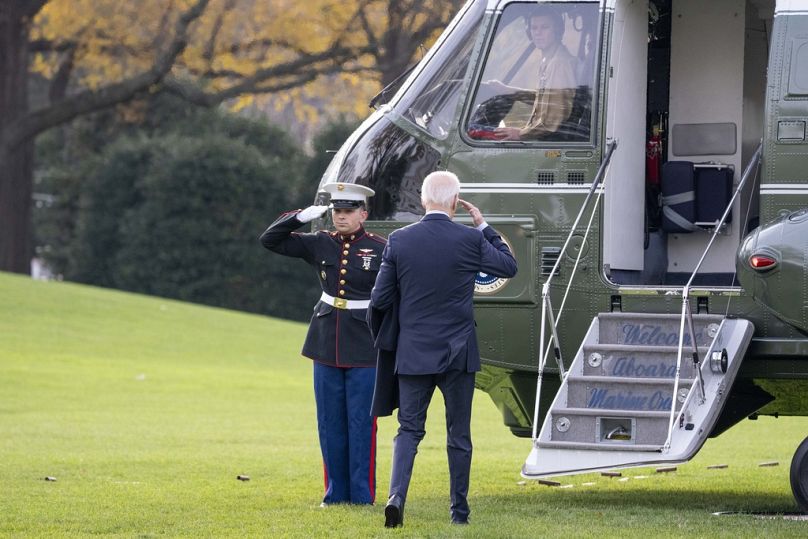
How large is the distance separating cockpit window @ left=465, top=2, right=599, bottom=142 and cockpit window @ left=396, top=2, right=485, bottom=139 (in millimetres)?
149

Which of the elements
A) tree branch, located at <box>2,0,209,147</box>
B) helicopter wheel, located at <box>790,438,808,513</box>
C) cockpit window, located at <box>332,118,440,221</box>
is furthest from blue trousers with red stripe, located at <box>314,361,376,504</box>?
tree branch, located at <box>2,0,209,147</box>

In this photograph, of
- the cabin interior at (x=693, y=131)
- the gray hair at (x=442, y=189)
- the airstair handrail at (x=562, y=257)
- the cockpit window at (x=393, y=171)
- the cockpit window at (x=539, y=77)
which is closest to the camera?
the gray hair at (x=442, y=189)

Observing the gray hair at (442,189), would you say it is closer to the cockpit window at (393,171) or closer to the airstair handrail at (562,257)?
the airstair handrail at (562,257)

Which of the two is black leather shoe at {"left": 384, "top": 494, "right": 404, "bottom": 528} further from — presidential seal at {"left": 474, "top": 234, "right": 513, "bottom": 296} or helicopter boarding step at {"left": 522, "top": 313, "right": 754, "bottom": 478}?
presidential seal at {"left": 474, "top": 234, "right": 513, "bottom": 296}

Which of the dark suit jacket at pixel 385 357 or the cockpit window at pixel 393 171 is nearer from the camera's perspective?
the dark suit jacket at pixel 385 357

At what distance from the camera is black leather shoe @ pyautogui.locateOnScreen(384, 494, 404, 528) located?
24.5 ft

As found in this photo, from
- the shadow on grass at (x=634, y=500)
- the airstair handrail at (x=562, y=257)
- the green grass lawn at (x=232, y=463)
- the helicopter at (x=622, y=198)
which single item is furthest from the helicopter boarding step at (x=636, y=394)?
the shadow on grass at (x=634, y=500)

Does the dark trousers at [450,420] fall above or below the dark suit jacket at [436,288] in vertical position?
below

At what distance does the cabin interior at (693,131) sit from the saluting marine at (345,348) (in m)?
1.81

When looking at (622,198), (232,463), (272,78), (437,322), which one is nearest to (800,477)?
(622,198)

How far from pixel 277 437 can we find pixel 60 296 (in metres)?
14.1

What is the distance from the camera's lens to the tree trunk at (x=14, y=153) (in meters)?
27.9

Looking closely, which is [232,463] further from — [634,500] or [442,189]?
[442,189]

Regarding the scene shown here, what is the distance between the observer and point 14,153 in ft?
94.5
